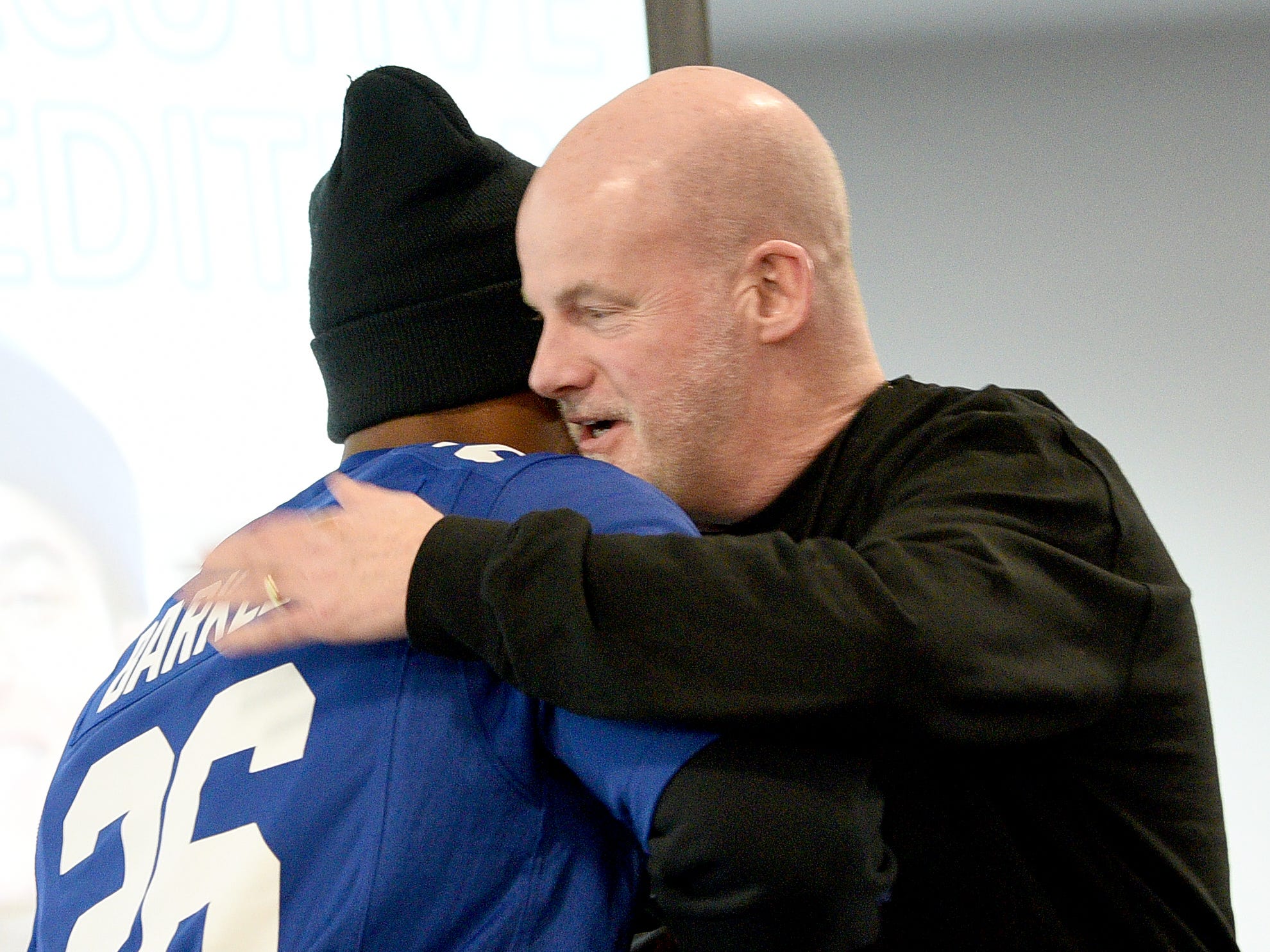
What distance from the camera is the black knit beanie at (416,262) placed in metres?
1.14

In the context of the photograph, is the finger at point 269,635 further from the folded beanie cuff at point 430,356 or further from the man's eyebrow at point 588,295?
the man's eyebrow at point 588,295

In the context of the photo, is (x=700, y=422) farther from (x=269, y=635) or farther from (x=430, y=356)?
(x=269, y=635)

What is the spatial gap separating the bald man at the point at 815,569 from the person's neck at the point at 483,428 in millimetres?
32

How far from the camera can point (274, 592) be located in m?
0.92

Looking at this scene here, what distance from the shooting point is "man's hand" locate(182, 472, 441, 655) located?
0.87 m

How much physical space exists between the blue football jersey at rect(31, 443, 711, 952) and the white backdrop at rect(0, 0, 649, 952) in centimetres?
98

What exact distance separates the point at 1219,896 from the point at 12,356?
1566mm

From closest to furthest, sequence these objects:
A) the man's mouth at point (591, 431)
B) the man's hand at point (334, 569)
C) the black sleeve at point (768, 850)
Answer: the black sleeve at point (768, 850), the man's hand at point (334, 569), the man's mouth at point (591, 431)

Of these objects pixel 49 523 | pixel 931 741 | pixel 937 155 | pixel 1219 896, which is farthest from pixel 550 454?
pixel 937 155

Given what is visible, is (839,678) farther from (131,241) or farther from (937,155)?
(937,155)

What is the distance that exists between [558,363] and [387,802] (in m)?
0.45

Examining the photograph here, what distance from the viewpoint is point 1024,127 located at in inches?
137

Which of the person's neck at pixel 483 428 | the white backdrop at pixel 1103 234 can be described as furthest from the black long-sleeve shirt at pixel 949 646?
the white backdrop at pixel 1103 234

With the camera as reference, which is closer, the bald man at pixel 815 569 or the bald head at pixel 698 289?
the bald man at pixel 815 569
